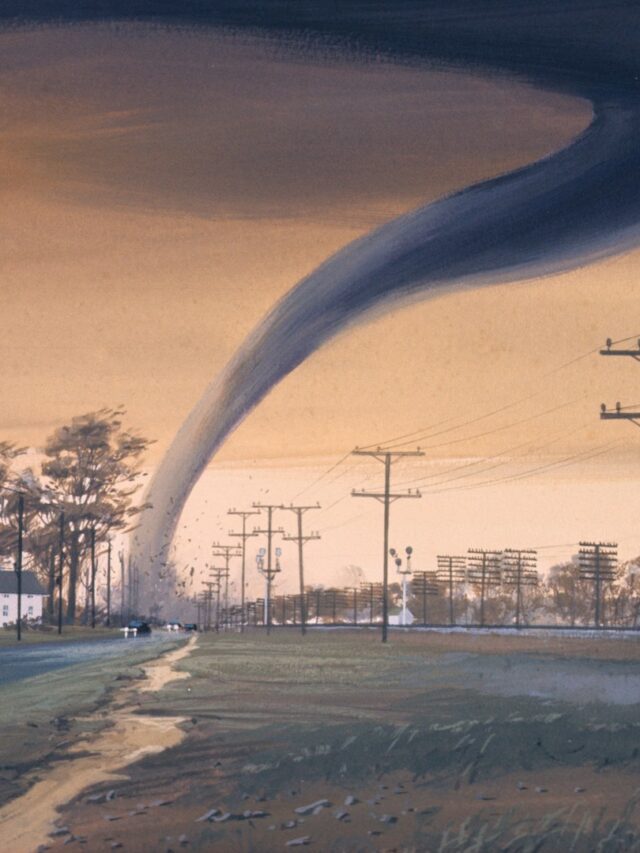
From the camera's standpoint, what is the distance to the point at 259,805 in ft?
47.3

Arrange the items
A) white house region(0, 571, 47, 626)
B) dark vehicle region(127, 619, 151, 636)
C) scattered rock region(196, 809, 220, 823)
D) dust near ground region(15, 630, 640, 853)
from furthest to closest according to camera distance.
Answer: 1. white house region(0, 571, 47, 626)
2. dark vehicle region(127, 619, 151, 636)
3. scattered rock region(196, 809, 220, 823)
4. dust near ground region(15, 630, 640, 853)

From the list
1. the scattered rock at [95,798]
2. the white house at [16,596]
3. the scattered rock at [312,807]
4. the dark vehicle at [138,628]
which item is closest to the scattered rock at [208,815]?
the scattered rock at [312,807]

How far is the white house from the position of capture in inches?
7377

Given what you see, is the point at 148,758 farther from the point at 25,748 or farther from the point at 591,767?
the point at 591,767

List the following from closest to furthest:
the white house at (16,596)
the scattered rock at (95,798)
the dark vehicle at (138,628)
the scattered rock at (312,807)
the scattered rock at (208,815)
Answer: the scattered rock at (208,815), the scattered rock at (312,807), the scattered rock at (95,798), the dark vehicle at (138,628), the white house at (16,596)

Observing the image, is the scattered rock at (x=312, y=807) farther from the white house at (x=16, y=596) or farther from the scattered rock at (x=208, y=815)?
the white house at (x=16, y=596)

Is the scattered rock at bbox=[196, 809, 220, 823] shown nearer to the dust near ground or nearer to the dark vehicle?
the dust near ground

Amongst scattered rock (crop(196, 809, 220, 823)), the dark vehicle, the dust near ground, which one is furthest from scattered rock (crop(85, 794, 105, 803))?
the dark vehicle

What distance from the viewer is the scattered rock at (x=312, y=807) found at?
13992mm

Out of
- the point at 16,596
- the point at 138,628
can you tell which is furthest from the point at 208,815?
the point at 16,596

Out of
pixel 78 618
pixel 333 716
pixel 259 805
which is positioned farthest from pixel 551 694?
pixel 78 618

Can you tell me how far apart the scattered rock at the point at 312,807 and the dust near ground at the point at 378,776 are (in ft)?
0.11

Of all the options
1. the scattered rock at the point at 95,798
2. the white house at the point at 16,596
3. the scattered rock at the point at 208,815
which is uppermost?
the white house at the point at 16,596

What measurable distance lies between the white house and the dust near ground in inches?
6213
